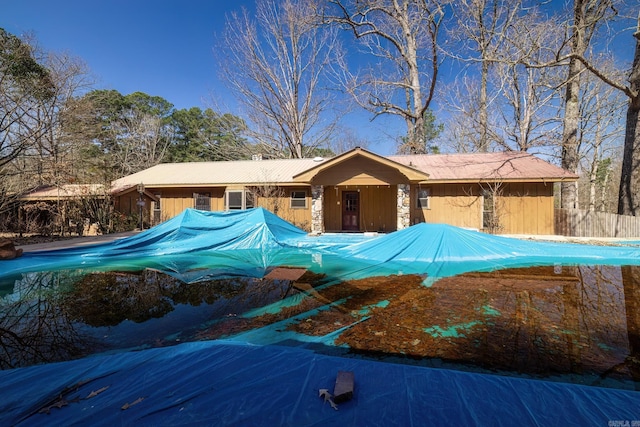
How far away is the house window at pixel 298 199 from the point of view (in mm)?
15852

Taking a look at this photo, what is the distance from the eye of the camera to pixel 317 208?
14.5 meters

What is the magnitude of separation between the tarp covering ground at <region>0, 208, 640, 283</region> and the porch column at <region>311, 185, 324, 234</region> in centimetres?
386

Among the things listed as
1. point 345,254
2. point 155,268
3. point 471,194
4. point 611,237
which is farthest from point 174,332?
point 611,237

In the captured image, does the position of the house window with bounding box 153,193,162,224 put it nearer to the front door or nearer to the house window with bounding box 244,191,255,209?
the house window with bounding box 244,191,255,209

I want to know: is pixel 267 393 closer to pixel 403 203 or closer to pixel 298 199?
pixel 403 203

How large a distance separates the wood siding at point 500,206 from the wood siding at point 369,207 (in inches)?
43.4

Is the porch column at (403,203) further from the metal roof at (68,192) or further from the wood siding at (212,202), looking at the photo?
the metal roof at (68,192)

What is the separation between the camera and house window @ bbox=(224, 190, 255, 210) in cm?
1610

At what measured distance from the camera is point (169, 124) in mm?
31562

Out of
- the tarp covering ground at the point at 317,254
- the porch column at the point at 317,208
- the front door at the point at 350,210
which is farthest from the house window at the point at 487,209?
the porch column at the point at 317,208

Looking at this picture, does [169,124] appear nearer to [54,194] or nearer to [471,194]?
[54,194]

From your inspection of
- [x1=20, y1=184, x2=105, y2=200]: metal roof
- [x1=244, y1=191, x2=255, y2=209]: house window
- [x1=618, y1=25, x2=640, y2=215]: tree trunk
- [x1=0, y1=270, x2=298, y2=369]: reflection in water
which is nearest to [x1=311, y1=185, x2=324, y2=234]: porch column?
[x1=244, y1=191, x2=255, y2=209]: house window

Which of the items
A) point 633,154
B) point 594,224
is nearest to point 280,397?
point 594,224

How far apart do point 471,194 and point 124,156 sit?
30.0m
